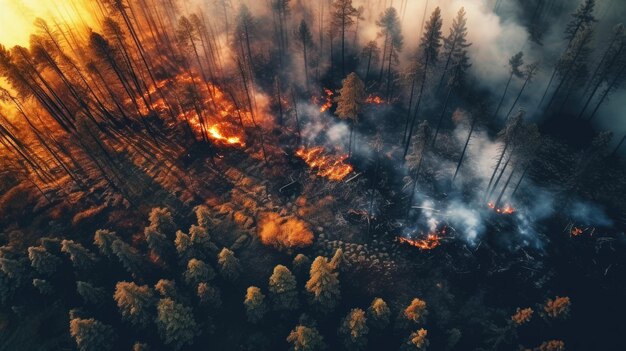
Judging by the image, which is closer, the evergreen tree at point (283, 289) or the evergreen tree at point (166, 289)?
the evergreen tree at point (283, 289)

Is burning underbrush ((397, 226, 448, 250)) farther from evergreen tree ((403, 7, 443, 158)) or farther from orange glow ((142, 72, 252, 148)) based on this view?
orange glow ((142, 72, 252, 148))

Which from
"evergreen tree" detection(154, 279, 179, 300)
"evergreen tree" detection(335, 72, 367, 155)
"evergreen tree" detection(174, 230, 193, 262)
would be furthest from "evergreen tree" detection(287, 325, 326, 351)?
"evergreen tree" detection(335, 72, 367, 155)

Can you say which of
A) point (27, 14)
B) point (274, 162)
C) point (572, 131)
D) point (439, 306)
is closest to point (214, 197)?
point (274, 162)

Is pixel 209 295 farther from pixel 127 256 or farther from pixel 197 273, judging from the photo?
pixel 127 256

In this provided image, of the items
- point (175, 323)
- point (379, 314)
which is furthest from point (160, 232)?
point (379, 314)

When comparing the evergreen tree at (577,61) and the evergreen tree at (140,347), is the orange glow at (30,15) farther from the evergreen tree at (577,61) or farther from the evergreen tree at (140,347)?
the evergreen tree at (577,61)

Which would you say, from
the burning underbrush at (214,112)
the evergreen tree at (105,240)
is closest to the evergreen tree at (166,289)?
the evergreen tree at (105,240)
